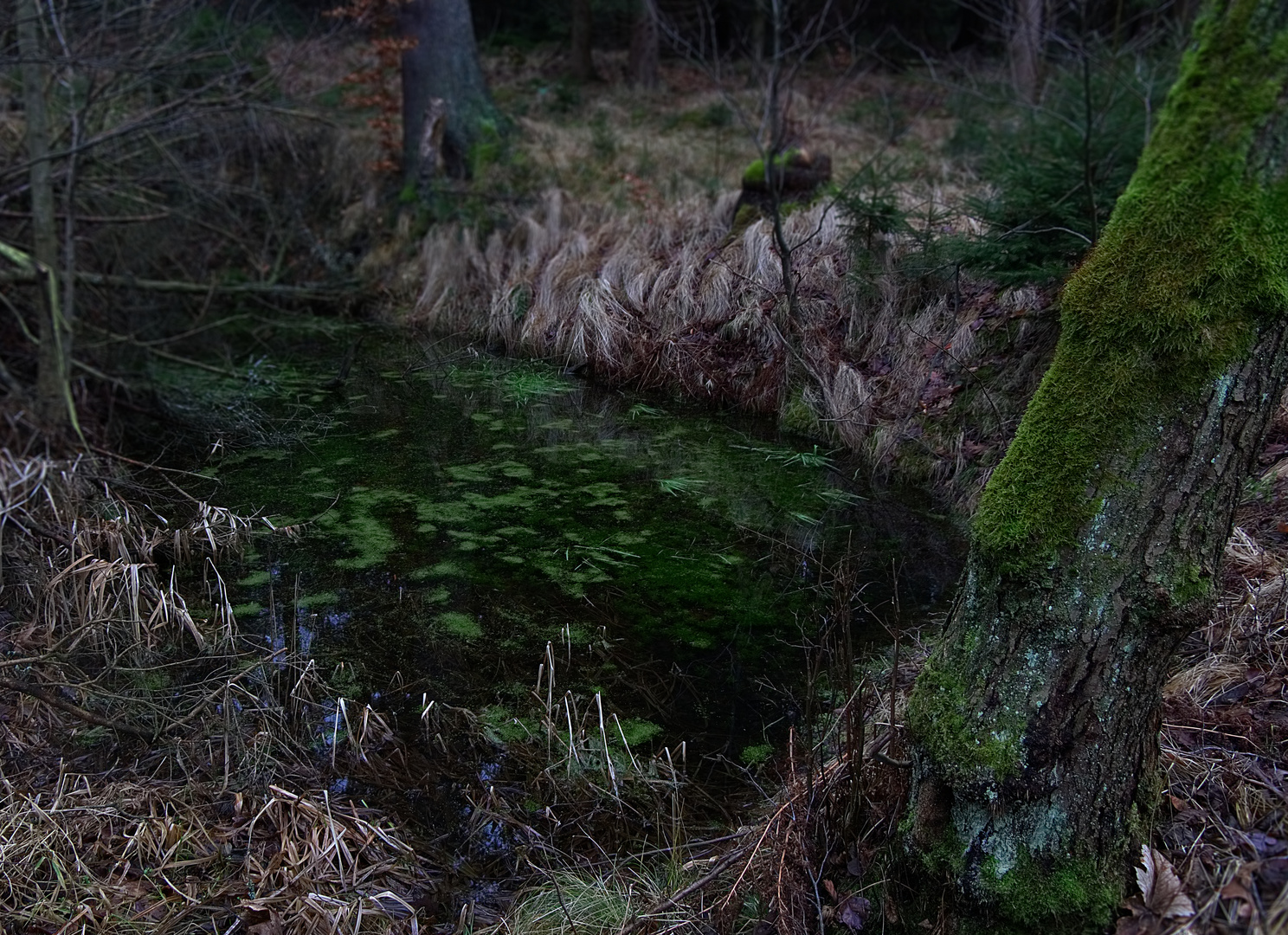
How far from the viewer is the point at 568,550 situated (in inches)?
154

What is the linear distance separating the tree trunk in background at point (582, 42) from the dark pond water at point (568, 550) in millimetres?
8038

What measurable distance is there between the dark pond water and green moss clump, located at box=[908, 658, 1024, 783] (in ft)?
2.20

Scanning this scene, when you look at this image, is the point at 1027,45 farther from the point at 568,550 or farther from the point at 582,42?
the point at 582,42

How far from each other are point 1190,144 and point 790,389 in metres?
4.12

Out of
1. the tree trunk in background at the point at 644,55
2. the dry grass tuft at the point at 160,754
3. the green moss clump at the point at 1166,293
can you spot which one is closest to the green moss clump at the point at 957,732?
the green moss clump at the point at 1166,293

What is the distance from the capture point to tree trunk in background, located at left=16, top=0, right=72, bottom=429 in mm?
4297

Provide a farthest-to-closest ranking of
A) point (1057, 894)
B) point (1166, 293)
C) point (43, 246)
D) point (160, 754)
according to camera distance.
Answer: point (43, 246) < point (160, 754) < point (1057, 894) < point (1166, 293)

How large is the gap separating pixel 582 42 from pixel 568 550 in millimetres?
10396

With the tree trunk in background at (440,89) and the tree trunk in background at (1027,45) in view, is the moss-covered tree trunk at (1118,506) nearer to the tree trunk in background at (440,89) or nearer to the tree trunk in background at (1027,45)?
the tree trunk in background at (1027,45)

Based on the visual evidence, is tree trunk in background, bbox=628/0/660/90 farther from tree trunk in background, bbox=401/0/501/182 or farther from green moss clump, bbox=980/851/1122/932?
green moss clump, bbox=980/851/1122/932

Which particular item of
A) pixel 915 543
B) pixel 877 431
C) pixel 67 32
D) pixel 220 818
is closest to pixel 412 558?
pixel 220 818

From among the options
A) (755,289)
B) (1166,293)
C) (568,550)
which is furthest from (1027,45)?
(1166,293)

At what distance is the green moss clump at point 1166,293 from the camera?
1.39 meters

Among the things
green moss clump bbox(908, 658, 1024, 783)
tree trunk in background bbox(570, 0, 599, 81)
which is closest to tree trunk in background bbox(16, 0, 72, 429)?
green moss clump bbox(908, 658, 1024, 783)
